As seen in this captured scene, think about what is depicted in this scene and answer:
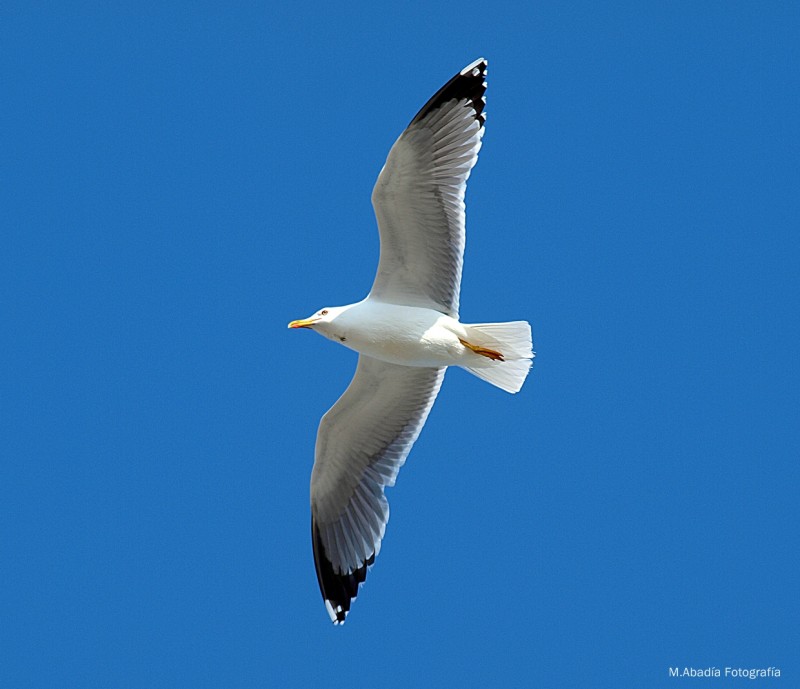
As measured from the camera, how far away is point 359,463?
9008 mm

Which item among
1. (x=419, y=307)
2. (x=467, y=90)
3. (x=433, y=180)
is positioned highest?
(x=467, y=90)

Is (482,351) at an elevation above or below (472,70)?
below

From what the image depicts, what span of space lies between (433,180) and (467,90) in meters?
0.60

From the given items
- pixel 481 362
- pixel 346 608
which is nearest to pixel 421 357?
pixel 481 362

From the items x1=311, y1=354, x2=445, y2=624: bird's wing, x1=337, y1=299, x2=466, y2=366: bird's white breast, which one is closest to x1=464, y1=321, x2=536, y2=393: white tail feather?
x1=337, y1=299, x2=466, y2=366: bird's white breast

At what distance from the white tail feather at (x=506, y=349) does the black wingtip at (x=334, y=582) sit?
1.78 metres

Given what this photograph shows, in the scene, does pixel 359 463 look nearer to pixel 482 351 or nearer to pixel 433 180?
pixel 482 351

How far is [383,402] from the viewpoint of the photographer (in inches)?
347

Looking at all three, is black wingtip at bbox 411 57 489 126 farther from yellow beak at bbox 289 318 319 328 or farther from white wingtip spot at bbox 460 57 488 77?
yellow beak at bbox 289 318 319 328

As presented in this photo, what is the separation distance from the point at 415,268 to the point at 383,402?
3.64 ft

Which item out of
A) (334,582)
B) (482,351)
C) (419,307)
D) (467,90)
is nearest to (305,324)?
(419,307)

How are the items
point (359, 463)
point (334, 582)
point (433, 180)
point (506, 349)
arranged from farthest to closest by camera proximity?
point (334, 582) < point (359, 463) < point (506, 349) < point (433, 180)

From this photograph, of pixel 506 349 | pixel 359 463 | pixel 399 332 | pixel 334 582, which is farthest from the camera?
pixel 334 582

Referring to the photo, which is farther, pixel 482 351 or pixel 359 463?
pixel 359 463
